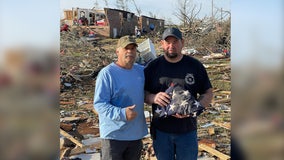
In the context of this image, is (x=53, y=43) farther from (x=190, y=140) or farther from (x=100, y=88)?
(x=190, y=140)

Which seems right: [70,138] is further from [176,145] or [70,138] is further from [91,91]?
[176,145]

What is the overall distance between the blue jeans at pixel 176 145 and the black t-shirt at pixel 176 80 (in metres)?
0.04

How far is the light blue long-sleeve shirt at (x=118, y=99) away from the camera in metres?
1.99

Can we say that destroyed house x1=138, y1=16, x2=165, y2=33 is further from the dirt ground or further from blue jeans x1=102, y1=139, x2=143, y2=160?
blue jeans x1=102, y1=139, x2=143, y2=160

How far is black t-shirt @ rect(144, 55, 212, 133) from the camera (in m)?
2.07

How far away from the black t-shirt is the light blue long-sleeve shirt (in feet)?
0.26

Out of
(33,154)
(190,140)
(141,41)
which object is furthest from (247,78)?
(33,154)

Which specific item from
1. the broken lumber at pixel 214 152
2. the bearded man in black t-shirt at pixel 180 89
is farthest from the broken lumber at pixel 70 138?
the bearded man in black t-shirt at pixel 180 89

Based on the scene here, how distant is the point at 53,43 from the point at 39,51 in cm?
11

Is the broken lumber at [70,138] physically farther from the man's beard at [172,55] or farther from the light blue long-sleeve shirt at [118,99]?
the man's beard at [172,55]

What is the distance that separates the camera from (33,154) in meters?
2.00

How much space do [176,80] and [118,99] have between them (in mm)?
376

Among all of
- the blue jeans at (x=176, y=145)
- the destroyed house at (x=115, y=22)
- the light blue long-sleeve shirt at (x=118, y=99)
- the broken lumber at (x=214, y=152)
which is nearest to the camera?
the light blue long-sleeve shirt at (x=118, y=99)

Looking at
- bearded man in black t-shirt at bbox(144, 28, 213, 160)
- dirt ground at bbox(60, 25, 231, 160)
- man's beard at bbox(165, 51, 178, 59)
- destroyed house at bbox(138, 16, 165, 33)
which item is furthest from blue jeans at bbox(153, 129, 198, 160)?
destroyed house at bbox(138, 16, 165, 33)
